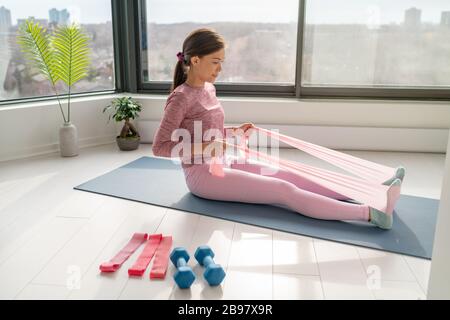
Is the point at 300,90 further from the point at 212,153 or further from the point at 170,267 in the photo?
the point at 170,267

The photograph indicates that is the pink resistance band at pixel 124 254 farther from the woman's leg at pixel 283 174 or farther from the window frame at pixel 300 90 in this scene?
the window frame at pixel 300 90

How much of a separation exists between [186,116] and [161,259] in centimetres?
81

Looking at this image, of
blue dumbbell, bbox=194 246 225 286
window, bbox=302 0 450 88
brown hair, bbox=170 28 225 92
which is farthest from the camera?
window, bbox=302 0 450 88

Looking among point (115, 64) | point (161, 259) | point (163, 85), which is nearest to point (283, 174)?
point (161, 259)

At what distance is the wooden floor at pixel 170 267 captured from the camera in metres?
1.73

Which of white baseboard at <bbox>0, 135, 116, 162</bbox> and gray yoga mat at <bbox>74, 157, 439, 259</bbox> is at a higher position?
white baseboard at <bbox>0, 135, 116, 162</bbox>

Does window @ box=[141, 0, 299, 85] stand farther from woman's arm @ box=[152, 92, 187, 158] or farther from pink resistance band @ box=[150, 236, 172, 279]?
pink resistance band @ box=[150, 236, 172, 279]

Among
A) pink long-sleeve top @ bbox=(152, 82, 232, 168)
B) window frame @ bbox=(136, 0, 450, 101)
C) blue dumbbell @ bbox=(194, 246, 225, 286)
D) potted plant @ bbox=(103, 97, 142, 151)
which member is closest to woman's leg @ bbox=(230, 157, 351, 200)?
pink long-sleeve top @ bbox=(152, 82, 232, 168)

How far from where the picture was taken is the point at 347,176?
2.40 metres

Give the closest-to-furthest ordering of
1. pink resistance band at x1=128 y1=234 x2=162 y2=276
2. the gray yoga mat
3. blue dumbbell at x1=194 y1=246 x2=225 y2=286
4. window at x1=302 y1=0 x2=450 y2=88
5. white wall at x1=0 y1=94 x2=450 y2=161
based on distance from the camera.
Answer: blue dumbbell at x1=194 y1=246 x2=225 y2=286
pink resistance band at x1=128 y1=234 x2=162 y2=276
the gray yoga mat
white wall at x1=0 y1=94 x2=450 y2=161
window at x1=302 y1=0 x2=450 y2=88

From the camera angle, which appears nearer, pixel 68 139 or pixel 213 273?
pixel 213 273

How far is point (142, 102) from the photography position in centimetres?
399

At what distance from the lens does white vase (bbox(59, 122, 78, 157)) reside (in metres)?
3.51
